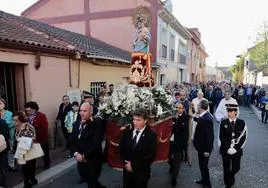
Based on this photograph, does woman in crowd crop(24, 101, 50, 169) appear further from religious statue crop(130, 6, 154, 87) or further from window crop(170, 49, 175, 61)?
window crop(170, 49, 175, 61)

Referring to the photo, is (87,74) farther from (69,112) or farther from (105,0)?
(105,0)

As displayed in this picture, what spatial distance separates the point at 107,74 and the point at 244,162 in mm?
6765

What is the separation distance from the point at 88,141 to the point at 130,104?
95 cm

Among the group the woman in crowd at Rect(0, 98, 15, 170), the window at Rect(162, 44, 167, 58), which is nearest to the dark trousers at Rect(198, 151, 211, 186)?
the woman in crowd at Rect(0, 98, 15, 170)

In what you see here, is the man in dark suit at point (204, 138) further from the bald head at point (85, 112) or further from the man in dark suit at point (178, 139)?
the bald head at point (85, 112)

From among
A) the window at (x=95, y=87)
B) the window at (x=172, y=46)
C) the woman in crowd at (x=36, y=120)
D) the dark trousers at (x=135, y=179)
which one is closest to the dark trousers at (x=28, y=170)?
the woman in crowd at (x=36, y=120)

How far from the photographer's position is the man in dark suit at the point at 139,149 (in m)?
3.56

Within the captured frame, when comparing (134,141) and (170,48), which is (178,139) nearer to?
(134,141)

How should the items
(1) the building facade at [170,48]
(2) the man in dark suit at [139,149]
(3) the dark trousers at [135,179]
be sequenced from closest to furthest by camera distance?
(2) the man in dark suit at [139,149]
(3) the dark trousers at [135,179]
(1) the building facade at [170,48]

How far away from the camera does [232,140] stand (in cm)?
472

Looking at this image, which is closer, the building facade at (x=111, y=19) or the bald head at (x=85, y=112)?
the bald head at (x=85, y=112)

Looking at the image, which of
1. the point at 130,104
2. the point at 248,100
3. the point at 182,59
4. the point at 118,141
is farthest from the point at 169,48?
the point at 118,141

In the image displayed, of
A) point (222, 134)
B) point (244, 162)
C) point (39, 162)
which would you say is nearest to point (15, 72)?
point (39, 162)

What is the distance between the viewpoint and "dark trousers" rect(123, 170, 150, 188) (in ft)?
12.1
